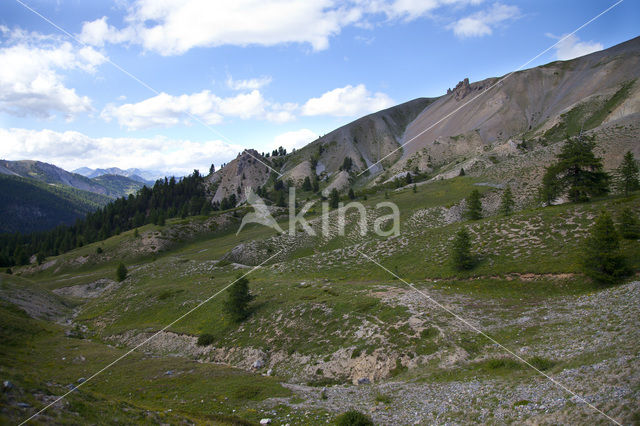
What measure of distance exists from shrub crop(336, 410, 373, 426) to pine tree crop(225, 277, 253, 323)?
2242 cm

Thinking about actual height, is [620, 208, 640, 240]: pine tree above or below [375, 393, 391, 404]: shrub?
above

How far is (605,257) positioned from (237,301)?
36.5 m

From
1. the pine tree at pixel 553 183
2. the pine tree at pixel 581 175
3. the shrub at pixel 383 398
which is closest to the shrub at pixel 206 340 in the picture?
the shrub at pixel 383 398

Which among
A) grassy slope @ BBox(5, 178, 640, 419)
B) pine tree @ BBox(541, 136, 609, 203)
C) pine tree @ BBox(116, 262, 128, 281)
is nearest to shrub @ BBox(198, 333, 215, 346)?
grassy slope @ BBox(5, 178, 640, 419)

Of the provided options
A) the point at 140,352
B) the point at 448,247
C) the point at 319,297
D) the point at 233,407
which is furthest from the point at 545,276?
the point at 140,352

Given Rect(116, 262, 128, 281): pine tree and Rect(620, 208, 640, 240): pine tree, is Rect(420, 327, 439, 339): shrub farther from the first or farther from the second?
Rect(116, 262, 128, 281): pine tree

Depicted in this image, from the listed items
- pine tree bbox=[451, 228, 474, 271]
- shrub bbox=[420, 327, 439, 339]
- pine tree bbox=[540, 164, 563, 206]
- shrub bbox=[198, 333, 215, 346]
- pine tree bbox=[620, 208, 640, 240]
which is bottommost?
shrub bbox=[198, 333, 215, 346]

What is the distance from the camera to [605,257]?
26.5m

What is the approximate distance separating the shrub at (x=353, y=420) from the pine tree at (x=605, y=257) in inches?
975

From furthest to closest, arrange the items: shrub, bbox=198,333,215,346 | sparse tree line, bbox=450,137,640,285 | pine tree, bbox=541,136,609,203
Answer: pine tree, bbox=541,136,609,203, shrub, bbox=198,333,215,346, sparse tree line, bbox=450,137,640,285

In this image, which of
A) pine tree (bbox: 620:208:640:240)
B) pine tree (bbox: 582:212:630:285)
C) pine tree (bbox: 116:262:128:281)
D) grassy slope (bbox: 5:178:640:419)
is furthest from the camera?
pine tree (bbox: 116:262:128:281)

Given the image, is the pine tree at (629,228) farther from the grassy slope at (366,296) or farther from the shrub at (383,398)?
the shrub at (383,398)

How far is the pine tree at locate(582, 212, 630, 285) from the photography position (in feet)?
86.4

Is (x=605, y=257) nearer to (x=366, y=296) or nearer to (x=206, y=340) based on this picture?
(x=366, y=296)
